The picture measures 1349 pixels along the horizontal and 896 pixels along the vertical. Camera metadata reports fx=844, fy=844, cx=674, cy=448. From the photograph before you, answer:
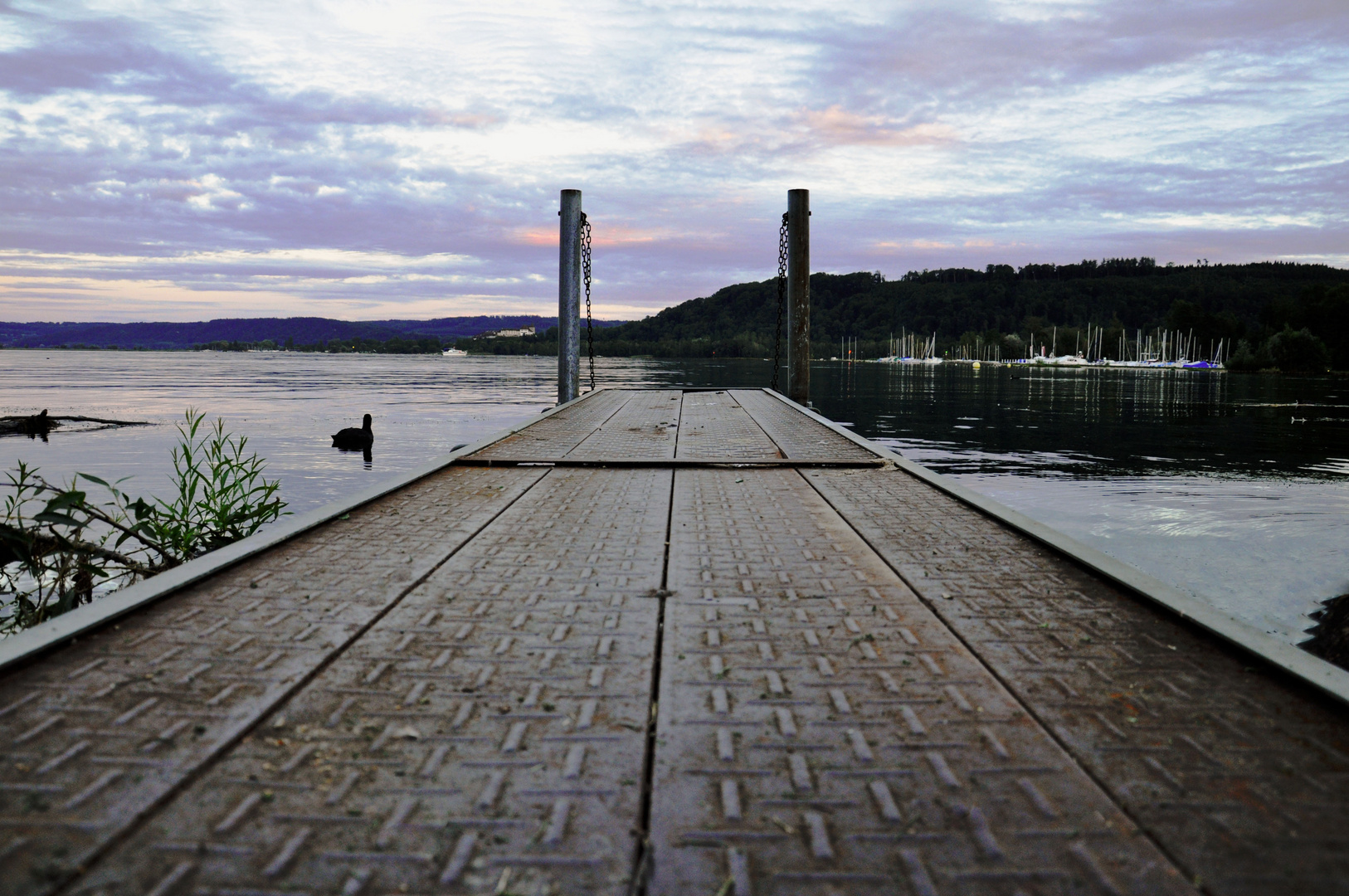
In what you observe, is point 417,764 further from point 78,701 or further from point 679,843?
point 78,701

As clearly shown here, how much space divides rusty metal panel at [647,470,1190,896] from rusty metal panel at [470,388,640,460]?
5.34 m

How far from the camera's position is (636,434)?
1094 centimetres

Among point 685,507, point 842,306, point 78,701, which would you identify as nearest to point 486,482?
point 685,507

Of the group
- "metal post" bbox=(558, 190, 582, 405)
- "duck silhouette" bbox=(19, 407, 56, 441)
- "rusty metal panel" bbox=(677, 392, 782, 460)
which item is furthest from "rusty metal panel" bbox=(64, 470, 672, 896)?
"duck silhouette" bbox=(19, 407, 56, 441)

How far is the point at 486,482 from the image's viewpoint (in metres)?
7.30

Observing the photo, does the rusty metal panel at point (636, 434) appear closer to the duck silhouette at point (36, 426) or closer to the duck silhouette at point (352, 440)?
the duck silhouette at point (352, 440)

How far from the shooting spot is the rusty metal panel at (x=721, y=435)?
29.9 feet

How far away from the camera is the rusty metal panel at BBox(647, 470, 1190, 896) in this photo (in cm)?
195

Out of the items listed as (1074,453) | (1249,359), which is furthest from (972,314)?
(1074,453)

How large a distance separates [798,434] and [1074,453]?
1603 cm

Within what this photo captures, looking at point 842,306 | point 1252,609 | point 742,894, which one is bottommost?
point 1252,609

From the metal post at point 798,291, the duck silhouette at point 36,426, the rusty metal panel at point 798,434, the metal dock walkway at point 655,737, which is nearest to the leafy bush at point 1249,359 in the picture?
the metal post at point 798,291

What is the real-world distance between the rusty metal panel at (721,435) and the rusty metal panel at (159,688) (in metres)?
4.72

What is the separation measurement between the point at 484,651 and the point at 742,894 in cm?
162
